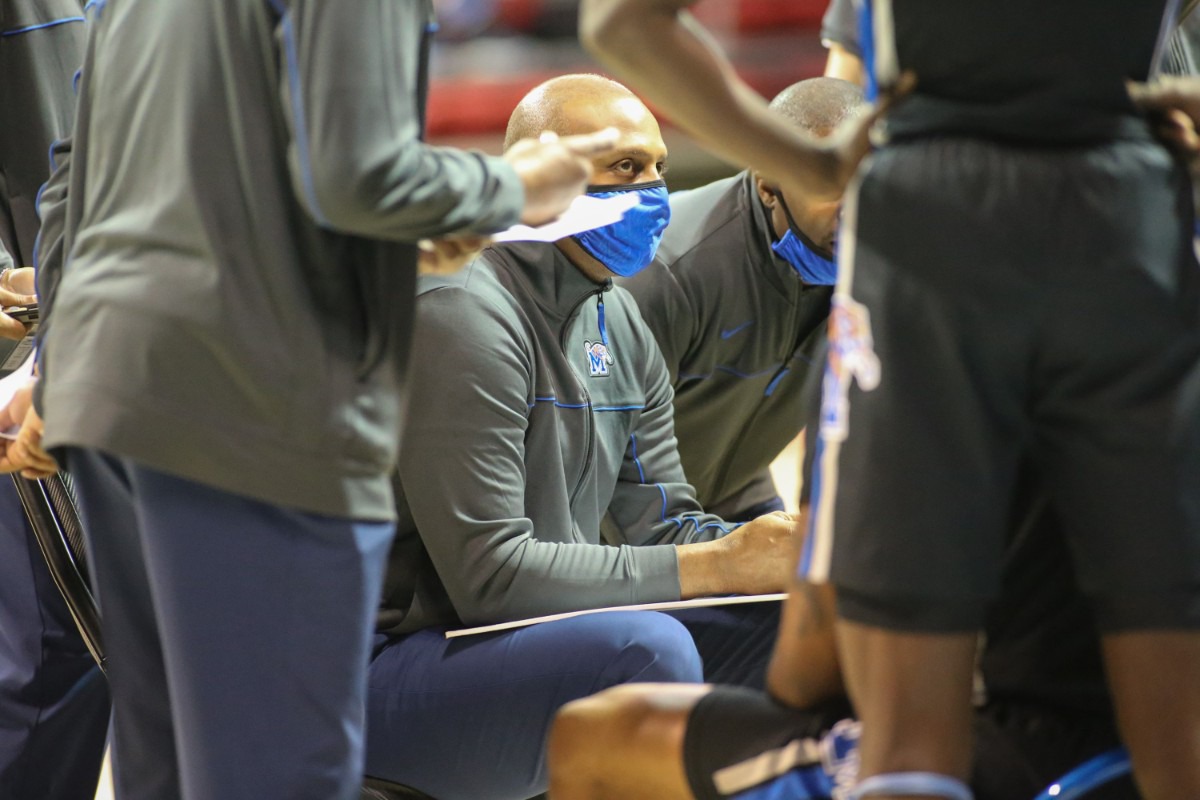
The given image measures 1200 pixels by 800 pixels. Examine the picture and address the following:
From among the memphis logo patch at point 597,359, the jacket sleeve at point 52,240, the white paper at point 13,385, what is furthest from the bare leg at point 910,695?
the memphis logo patch at point 597,359

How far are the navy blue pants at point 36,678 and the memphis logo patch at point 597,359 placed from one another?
944mm

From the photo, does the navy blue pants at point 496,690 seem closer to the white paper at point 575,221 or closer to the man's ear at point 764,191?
the white paper at point 575,221

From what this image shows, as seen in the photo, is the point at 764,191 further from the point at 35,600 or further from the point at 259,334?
the point at 259,334

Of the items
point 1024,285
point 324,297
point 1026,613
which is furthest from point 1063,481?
point 324,297

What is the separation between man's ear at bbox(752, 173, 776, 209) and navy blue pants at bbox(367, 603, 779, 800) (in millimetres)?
1079

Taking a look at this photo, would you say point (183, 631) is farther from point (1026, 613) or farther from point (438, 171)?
point (1026, 613)

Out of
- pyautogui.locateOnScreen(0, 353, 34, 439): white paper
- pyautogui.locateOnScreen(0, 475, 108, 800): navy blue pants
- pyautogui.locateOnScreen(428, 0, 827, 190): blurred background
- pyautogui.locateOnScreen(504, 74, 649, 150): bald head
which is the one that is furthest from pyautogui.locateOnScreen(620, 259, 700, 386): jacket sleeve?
pyautogui.locateOnScreen(428, 0, 827, 190): blurred background

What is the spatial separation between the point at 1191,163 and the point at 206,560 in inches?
40.2

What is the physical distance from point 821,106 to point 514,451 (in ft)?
3.46

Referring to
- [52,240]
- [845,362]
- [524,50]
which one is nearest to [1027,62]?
[845,362]

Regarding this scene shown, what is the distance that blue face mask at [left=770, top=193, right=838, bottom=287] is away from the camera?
9.84 ft

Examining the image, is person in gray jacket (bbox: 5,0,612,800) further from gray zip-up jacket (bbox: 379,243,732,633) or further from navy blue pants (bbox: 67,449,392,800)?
gray zip-up jacket (bbox: 379,243,732,633)

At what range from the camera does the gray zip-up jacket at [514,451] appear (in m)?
2.27

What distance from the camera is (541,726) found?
227cm
